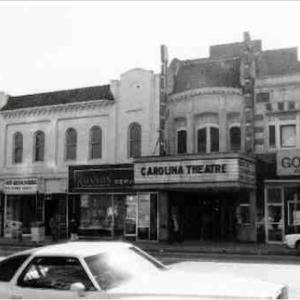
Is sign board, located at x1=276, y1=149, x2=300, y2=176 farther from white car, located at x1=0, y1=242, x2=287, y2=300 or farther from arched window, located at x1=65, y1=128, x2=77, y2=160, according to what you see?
white car, located at x1=0, y1=242, x2=287, y2=300

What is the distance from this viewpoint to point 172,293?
262 inches

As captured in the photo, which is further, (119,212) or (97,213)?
(97,213)

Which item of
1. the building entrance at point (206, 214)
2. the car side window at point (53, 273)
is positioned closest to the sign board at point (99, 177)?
the building entrance at point (206, 214)

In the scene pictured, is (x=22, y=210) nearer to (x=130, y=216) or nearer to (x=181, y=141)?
(x=130, y=216)

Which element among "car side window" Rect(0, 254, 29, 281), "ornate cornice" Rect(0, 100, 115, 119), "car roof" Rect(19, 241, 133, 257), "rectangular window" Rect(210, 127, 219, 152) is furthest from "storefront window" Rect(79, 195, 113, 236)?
"car side window" Rect(0, 254, 29, 281)

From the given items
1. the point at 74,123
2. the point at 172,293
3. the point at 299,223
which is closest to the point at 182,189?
the point at 299,223

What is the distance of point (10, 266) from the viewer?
8.02 metres

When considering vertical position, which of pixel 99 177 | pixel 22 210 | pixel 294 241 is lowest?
pixel 294 241

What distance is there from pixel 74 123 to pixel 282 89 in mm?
12780

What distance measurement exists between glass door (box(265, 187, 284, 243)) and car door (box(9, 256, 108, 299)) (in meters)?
23.4

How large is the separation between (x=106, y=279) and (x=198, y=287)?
48.7 inches

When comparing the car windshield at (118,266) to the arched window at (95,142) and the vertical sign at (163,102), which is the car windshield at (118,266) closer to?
the vertical sign at (163,102)

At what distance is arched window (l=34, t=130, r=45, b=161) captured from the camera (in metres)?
36.2

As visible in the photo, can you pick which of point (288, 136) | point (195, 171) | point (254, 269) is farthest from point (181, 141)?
point (254, 269)
